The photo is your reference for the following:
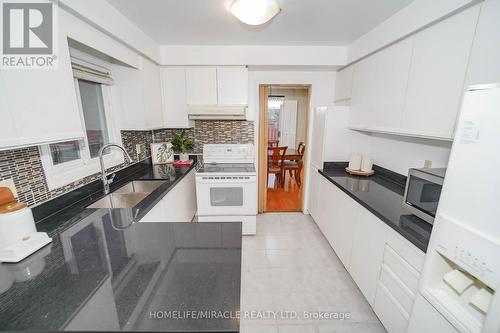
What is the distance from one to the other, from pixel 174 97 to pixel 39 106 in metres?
1.66

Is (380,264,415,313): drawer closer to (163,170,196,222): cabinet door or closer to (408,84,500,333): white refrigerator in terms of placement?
(408,84,500,333): white refrigerator

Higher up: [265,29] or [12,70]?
[265,29]

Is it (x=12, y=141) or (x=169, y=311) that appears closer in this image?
(x=169, y=311)

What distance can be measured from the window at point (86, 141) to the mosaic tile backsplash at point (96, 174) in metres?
0.05

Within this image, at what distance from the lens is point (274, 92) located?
5.98 meters

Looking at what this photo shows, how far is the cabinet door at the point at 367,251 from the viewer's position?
142cm

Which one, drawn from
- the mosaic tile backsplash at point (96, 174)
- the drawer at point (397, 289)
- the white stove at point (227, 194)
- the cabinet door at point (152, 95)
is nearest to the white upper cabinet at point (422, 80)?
the drawer at point (397, 289)

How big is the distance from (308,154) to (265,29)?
70.3 inches

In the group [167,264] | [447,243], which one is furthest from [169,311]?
[447,243]

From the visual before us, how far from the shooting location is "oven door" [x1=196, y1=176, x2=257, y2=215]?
236 centimetres

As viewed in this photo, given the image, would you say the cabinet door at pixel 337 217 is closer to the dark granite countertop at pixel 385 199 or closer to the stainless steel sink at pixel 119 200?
the dark granite countertop at pixel 385 199

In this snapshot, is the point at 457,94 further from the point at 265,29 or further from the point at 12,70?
the point at 12,70

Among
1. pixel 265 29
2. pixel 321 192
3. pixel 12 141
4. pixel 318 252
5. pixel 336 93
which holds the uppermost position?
pixel 265 29

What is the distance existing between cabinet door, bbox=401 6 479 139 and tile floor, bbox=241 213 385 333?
1472mm
